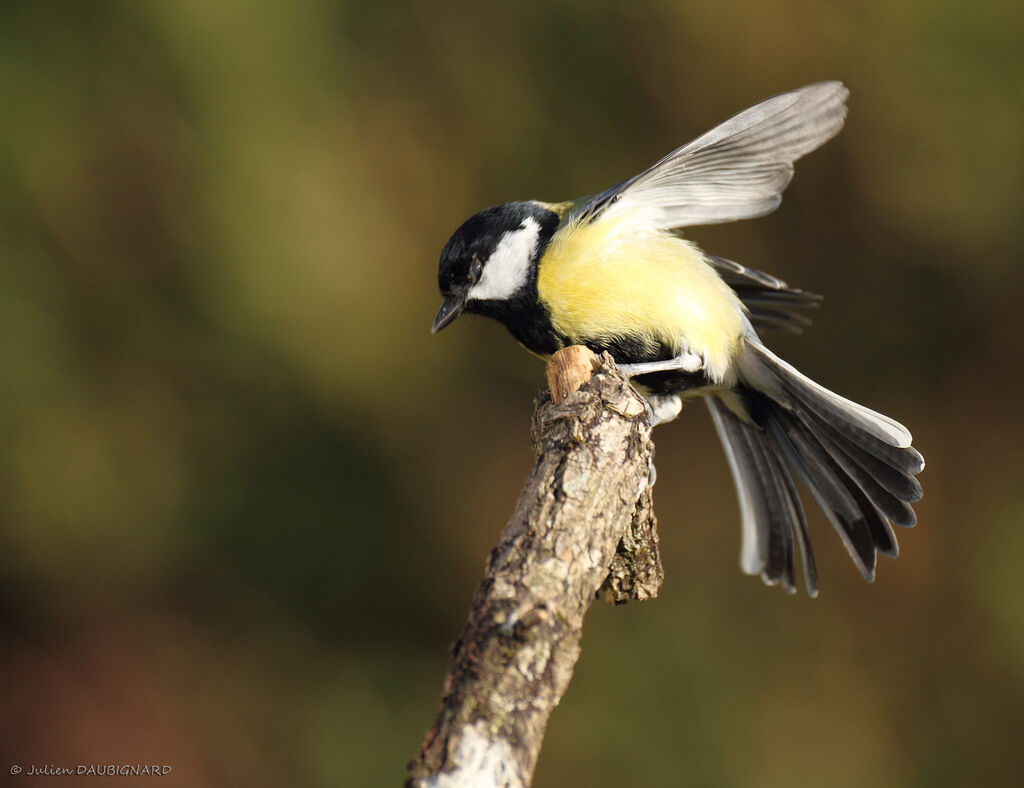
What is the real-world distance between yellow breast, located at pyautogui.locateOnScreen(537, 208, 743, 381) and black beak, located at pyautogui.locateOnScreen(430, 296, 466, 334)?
0.18 metres

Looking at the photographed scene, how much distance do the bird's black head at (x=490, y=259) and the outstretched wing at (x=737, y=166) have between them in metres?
0.12

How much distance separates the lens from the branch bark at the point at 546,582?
0.73 meters

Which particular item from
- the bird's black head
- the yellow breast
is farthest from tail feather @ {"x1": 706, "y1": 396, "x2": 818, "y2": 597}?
the bird's black head

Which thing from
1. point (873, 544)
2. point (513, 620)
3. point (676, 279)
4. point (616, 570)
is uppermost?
point (676, 279)

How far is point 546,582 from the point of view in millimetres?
861

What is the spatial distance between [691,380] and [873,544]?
0.44 m

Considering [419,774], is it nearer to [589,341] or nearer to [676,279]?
[589,341]

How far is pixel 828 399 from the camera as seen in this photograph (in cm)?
157

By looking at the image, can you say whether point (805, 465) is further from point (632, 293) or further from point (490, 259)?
point (490, 259)

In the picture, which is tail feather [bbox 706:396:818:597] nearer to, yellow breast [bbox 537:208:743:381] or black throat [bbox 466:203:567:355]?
yellow breast [bbox 537:208:743:381]

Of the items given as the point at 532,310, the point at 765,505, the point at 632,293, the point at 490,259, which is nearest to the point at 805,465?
the point at 765,505

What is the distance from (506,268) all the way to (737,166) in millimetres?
457

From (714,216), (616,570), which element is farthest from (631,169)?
(616,570)

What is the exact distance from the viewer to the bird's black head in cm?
163
